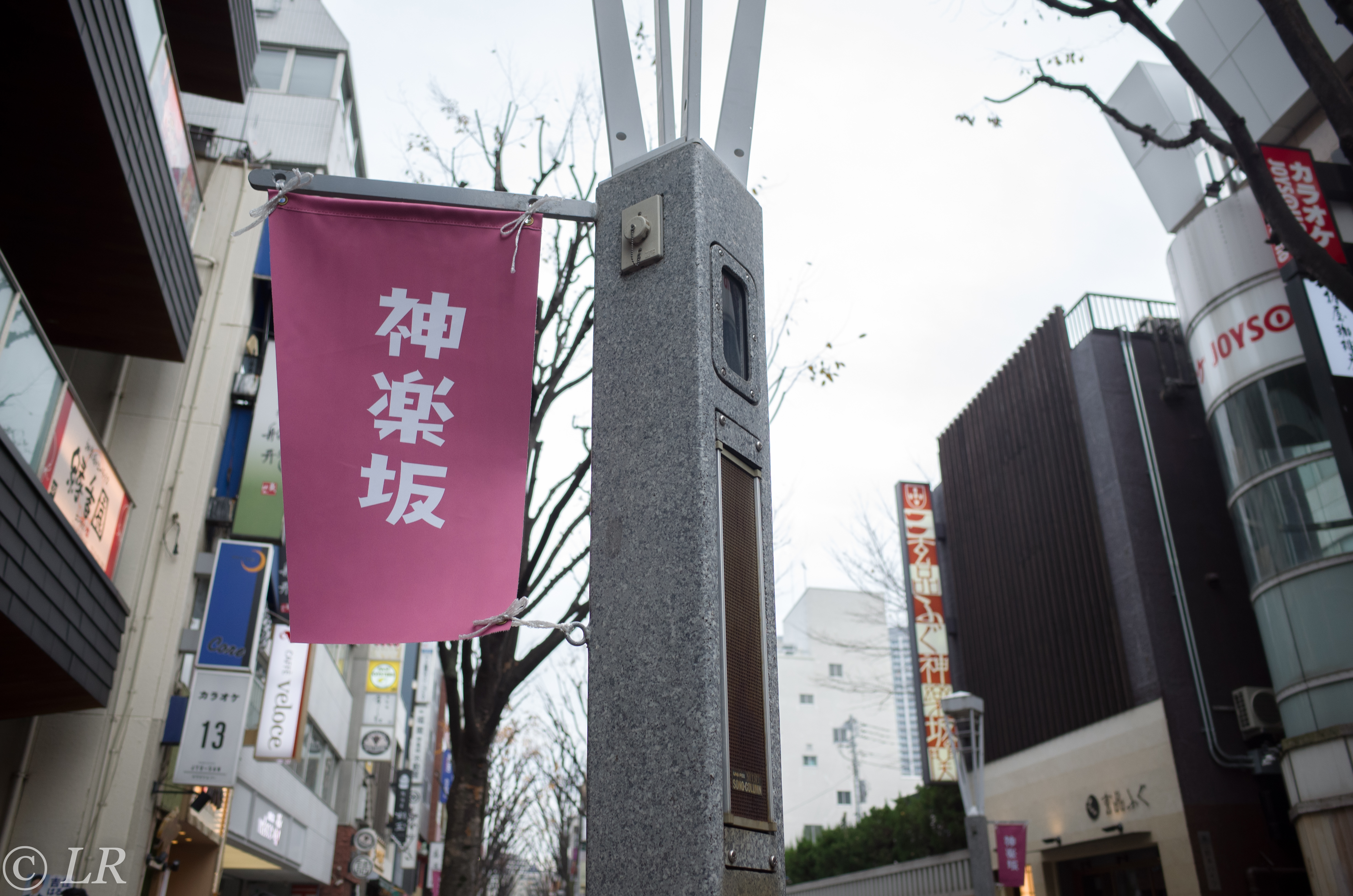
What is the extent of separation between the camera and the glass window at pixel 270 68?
20.6 meters

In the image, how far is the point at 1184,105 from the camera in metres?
19.0

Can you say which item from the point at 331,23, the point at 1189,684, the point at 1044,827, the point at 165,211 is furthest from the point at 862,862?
the point at 331,23

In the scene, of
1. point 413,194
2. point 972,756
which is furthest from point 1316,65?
point 972,756

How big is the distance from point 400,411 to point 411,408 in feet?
0.12

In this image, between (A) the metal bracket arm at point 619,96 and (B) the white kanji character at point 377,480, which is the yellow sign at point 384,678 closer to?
(B) the white kanji character at point 377,480

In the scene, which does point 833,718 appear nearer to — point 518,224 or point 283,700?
point 283,700

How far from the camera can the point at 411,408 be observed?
3271mm

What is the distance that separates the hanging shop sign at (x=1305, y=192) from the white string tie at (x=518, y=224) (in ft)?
41.5

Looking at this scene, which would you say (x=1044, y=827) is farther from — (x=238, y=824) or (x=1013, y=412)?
(x=238, y=824)

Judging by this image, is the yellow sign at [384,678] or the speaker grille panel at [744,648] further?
the yellow sign at [384,678]

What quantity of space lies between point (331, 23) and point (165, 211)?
13274 millimetres

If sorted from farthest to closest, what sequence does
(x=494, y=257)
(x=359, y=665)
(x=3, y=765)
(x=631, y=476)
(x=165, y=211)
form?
(x=359, y=665), (x=165, y=211), (x=3, y=765), (x=494, y=257), (x=631, y=476)

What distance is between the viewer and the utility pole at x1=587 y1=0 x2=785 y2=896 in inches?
99.7

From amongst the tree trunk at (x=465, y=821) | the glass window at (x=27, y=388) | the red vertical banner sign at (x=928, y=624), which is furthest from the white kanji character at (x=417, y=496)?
the red vertical banner sign at (x=928, y=624)
